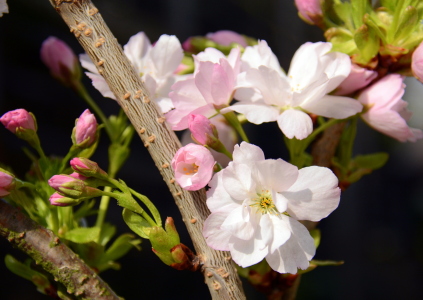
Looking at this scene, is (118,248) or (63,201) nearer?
(63,201)

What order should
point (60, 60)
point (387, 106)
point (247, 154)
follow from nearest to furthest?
1. point (247, 154)
2. point (387, 106)
3. point (60, 60)

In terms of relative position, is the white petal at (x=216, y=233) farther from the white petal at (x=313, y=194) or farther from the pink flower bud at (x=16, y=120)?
the pink flower bud at (x=16, y=120)

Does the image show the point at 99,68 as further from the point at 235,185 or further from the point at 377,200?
the point at 377,200

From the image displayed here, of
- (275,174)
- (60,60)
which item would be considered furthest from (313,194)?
(60,60)

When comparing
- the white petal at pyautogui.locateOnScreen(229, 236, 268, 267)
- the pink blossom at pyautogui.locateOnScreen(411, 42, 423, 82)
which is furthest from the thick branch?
the pink blossom at pyautogui.locateOnScreen(411, 42, 423, 82)

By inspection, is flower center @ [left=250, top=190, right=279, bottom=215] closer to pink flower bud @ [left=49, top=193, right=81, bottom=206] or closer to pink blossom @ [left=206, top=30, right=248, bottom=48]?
pink flower bud @ [left=49, top=193, right=81, bottom=206]

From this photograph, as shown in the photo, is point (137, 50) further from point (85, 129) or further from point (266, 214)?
point (266, 214)
